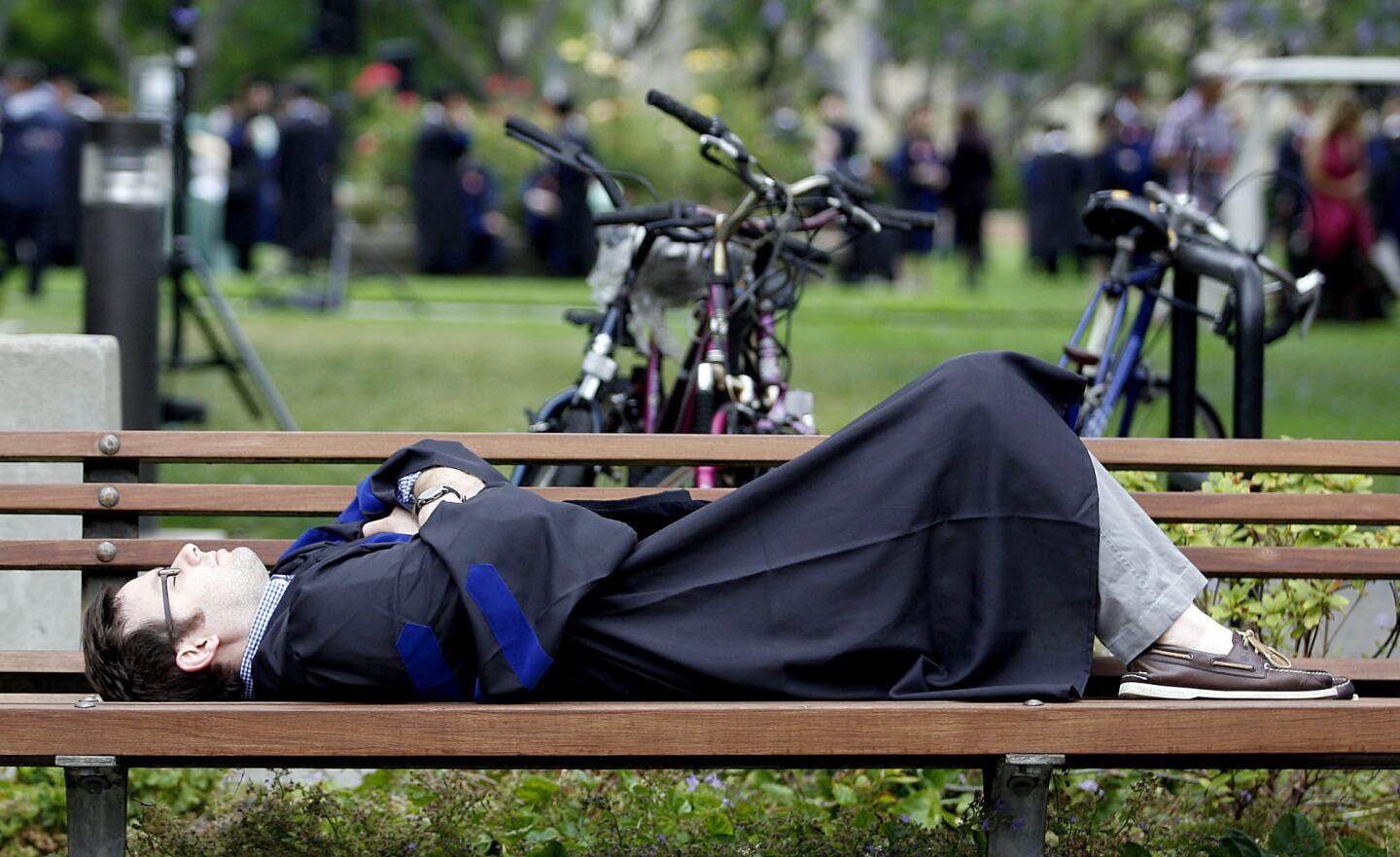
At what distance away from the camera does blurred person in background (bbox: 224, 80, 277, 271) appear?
67.9ft

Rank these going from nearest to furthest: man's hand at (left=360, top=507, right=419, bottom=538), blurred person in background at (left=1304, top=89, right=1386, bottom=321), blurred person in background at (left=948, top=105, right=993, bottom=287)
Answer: man's hand at (left=360, top=507, right=419, bottom=538) → blurred person in background at (left=1304, top=89, right=1386, bottom=321) → blurred person in background at (left=948, top=105, right=993, bottom=287)

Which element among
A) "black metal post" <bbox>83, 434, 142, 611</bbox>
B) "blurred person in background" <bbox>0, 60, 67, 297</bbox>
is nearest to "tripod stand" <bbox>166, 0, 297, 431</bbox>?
"black metal post" <bbox>83, 434, 142, 611</bbox>

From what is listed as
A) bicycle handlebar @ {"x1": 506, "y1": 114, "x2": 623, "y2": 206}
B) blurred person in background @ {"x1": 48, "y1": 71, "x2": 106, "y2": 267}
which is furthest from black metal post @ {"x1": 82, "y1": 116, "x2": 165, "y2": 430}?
blurred person in background @ {"x1": 48, "y1": 71, "x2": 106, "y2": 267}

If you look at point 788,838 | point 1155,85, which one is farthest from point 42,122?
point 1155,85

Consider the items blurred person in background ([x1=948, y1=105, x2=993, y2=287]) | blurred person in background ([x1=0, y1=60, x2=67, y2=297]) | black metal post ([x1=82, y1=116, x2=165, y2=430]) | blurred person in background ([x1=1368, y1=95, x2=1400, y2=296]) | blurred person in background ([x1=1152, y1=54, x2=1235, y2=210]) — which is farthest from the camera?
blurred person in background ([x1=948, y1=105, x2=993, y2=287])

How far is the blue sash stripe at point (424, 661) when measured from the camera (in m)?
3.12

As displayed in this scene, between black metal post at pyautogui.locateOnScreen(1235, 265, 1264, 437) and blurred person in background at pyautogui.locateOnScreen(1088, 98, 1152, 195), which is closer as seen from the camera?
black metal post at pyautogui.locateOnScreen(1235, 265, 1264, 437)

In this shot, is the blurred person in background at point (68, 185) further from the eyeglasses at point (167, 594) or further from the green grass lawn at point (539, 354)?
the eyeglasses at point (167, 594)

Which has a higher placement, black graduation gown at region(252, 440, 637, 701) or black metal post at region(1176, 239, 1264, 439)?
black metal post at region(1176, 239, 1264, 439)

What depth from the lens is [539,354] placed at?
470 inches

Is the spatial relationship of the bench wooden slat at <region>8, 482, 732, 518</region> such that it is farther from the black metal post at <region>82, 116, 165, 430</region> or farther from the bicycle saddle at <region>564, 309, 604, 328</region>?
the black metal post at <region>82, 116, 165, 430</region>

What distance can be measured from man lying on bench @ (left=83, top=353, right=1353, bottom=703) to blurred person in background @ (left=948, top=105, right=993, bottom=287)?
18364 millimetres

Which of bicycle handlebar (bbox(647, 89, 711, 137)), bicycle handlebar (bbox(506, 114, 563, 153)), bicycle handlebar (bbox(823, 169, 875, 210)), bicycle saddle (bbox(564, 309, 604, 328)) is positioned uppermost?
bicycle handlebar (bbox(647, 89, 711, 137))

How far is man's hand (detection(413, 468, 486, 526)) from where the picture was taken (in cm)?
345
